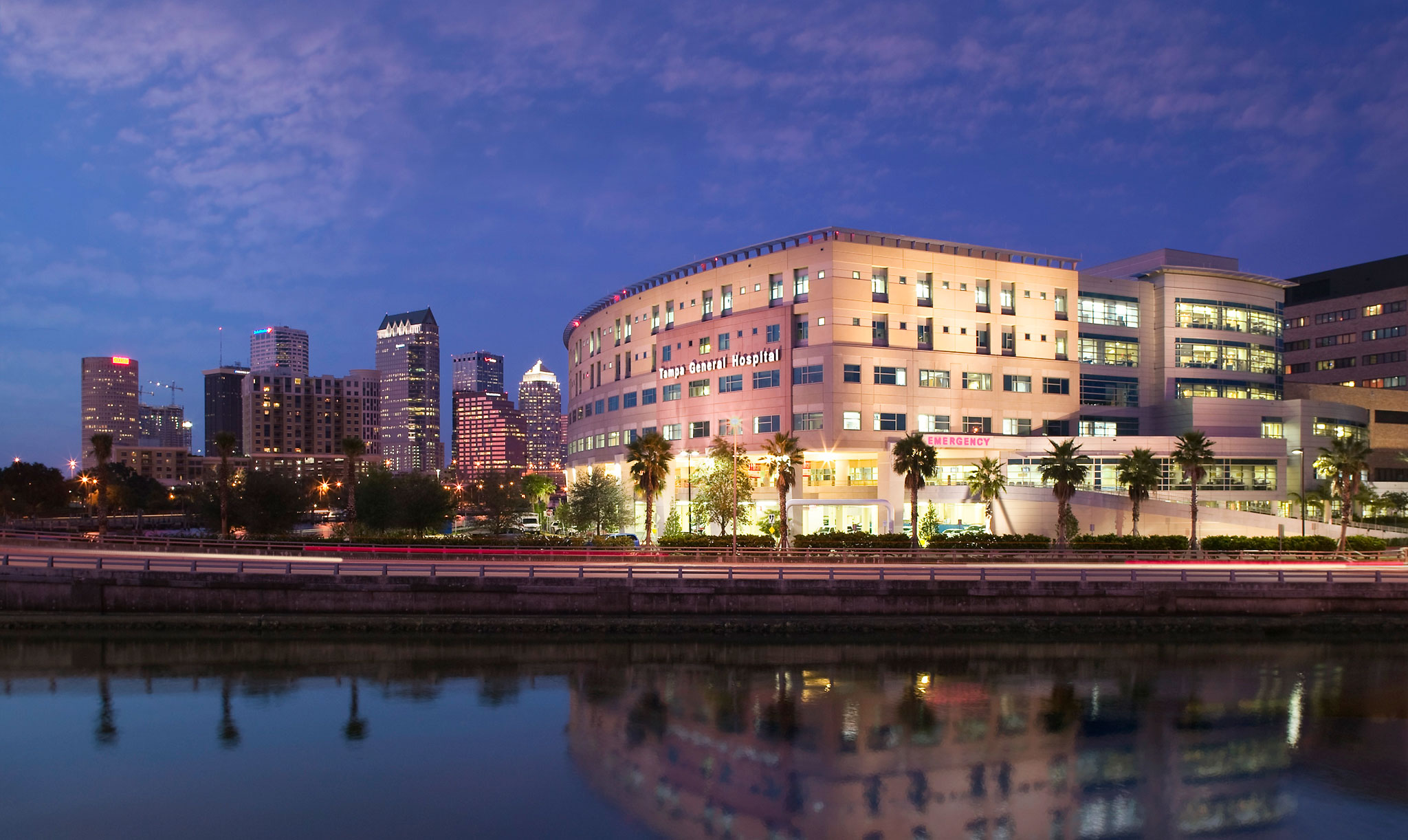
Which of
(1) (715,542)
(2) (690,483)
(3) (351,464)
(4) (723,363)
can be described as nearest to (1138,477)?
(1) (715,542)

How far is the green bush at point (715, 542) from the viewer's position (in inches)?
2509

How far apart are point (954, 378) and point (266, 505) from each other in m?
67.2

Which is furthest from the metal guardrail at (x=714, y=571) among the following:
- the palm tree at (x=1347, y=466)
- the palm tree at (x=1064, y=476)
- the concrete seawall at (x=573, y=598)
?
the palm tree at (x=1347, y=466)

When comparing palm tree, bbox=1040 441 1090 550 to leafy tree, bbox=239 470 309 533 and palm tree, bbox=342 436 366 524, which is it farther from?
leafy tree, bbox=239 470 309 533

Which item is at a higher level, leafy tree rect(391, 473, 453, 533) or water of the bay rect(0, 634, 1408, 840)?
leafy tree rect(391, 473, 453, 533)

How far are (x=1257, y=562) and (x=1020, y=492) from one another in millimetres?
22625

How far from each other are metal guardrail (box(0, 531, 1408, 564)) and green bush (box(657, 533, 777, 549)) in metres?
1.25

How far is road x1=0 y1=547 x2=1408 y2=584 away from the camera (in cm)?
4747

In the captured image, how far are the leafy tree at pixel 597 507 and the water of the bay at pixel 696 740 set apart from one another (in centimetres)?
3900

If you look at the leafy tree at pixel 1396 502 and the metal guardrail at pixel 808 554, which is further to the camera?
the leafy tree at pixel 1396 502

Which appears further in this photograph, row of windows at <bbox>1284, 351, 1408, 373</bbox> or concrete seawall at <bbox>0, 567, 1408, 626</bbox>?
row of windows at <bbox>1284, 351, 1408, 373</bbox>

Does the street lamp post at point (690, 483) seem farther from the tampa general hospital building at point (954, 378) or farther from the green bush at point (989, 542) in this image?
the green bush at point (989, 542)

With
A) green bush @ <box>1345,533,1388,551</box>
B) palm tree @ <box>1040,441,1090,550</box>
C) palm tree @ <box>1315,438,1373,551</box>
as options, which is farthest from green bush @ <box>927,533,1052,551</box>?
palm tree @ <box>1315,438,1373,551</box>

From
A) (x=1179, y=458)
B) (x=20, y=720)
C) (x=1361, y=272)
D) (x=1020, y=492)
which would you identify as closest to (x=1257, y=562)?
(x=1179, y=458)
